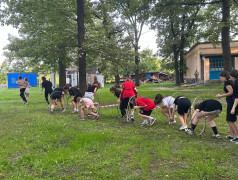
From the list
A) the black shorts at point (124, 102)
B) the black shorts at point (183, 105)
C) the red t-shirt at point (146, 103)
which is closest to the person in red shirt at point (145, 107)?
the red t-shirt at point (146, 103)

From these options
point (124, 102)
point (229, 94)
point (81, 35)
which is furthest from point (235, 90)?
point (81, 35)

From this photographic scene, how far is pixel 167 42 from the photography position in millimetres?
29641

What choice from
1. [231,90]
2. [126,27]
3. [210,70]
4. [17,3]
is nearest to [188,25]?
[210,70]

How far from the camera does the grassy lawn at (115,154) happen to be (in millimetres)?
3883

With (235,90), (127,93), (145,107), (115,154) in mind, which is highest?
(235,90)

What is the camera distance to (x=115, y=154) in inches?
187

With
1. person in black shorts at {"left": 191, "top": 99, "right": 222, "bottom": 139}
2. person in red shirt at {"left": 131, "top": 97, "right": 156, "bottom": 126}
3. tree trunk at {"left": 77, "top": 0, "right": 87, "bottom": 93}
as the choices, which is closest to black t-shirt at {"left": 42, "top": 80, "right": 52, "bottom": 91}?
tree trunk at {"left": 77, "top": 0, "right": 87, "bottom": 93}

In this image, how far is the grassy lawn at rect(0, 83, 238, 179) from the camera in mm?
3883

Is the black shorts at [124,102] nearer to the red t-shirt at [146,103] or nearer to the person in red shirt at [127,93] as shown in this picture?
the person in red shirt at [127,93]

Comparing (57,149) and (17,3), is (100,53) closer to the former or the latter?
(17,3)

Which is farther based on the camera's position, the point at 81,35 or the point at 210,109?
the point at 81,35

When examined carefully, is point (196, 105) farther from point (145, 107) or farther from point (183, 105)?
point (145, 107)

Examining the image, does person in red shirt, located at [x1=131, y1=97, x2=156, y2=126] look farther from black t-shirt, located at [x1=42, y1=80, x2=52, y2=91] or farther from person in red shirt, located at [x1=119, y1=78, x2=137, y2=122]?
black t-shirt, located at [x1=42, y1=80, x2=52, y2=91]

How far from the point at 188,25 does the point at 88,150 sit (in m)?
29.6
